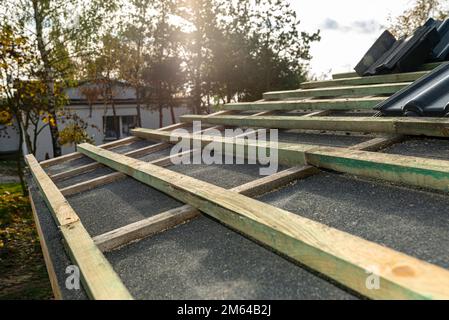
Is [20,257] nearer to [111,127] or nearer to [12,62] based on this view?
[12,62]

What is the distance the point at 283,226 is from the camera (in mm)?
1670

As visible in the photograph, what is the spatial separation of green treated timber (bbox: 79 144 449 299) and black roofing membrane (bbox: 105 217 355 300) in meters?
0.07

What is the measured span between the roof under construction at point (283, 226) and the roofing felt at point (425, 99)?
0.50ft

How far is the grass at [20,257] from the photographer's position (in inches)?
237

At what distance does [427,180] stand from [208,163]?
7.13ft

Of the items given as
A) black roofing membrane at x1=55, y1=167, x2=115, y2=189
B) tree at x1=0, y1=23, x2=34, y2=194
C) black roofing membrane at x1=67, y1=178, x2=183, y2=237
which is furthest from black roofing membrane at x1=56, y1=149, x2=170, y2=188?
tree at x1=0, y1=23, x2=34, y2=194

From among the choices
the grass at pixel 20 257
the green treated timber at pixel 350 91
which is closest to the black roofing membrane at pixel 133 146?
the green treated timber at pixel 350 91

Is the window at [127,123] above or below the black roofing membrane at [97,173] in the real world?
below

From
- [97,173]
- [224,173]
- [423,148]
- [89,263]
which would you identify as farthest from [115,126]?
[89,263]

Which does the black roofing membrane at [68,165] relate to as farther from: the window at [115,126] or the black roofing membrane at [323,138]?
the window at [115,126]

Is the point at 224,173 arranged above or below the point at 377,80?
below

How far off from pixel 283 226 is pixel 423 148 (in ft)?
5.13
